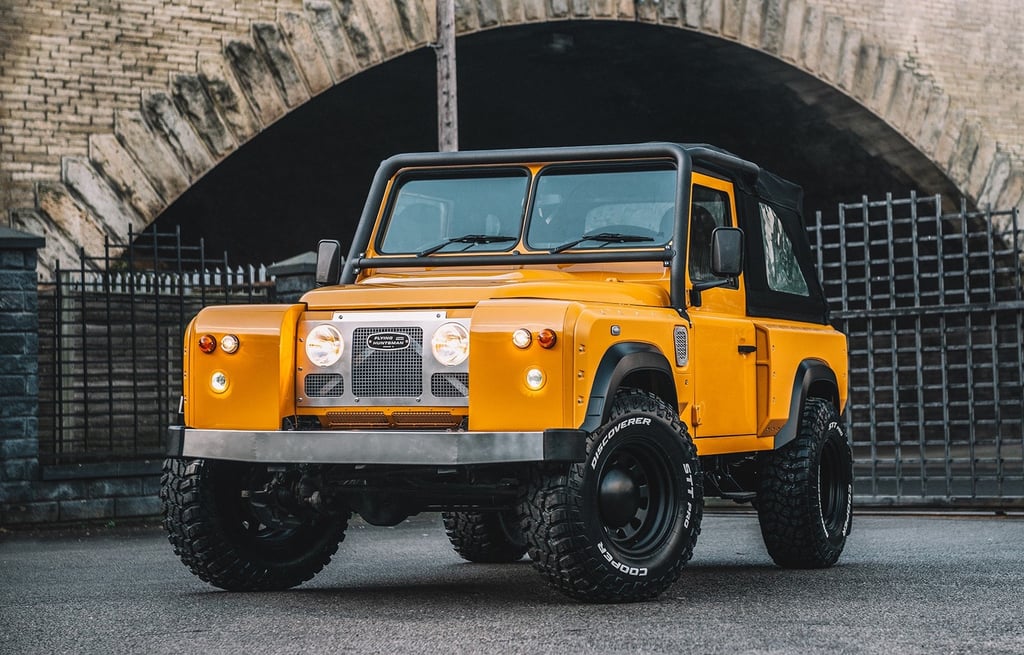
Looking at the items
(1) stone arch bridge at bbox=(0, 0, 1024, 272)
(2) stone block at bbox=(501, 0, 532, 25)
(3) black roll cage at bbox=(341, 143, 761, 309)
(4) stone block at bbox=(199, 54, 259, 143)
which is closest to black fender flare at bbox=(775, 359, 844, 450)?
(3) black roll cage at bbox=(341, 143, 761, 309)

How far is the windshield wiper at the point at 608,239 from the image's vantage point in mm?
7953

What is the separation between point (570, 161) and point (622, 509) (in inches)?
79.6

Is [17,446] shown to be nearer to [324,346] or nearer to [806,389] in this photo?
[324,346]

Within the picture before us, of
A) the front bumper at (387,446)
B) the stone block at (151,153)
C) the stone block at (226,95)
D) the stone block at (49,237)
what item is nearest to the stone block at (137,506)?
the stone block at (49,237)

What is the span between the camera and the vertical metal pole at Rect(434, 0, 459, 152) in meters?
16.8

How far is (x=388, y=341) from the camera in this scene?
7.14 meters

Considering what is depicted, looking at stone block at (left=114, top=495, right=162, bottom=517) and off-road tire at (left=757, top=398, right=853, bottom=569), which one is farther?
stone block at (left=114, top=495, right=162, bottom=517)

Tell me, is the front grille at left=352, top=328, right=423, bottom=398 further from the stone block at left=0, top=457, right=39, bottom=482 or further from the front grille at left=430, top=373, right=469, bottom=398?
the stone block at left=0, top=457, right=39, bottom=482

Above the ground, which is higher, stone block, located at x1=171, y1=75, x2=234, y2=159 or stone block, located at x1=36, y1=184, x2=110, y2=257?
stone block, located at x1=171, y1=75, x2=234, y2=159

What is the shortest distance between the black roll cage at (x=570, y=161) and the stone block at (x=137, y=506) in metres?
5.61

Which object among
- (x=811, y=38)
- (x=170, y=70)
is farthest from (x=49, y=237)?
(x=811, y=38)

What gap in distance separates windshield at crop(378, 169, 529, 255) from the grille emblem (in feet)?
3.67

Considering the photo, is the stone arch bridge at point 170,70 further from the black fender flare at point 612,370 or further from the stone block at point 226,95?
the black fender flare at point 612,370

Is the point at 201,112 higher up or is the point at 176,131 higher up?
A: the point at 201,112
